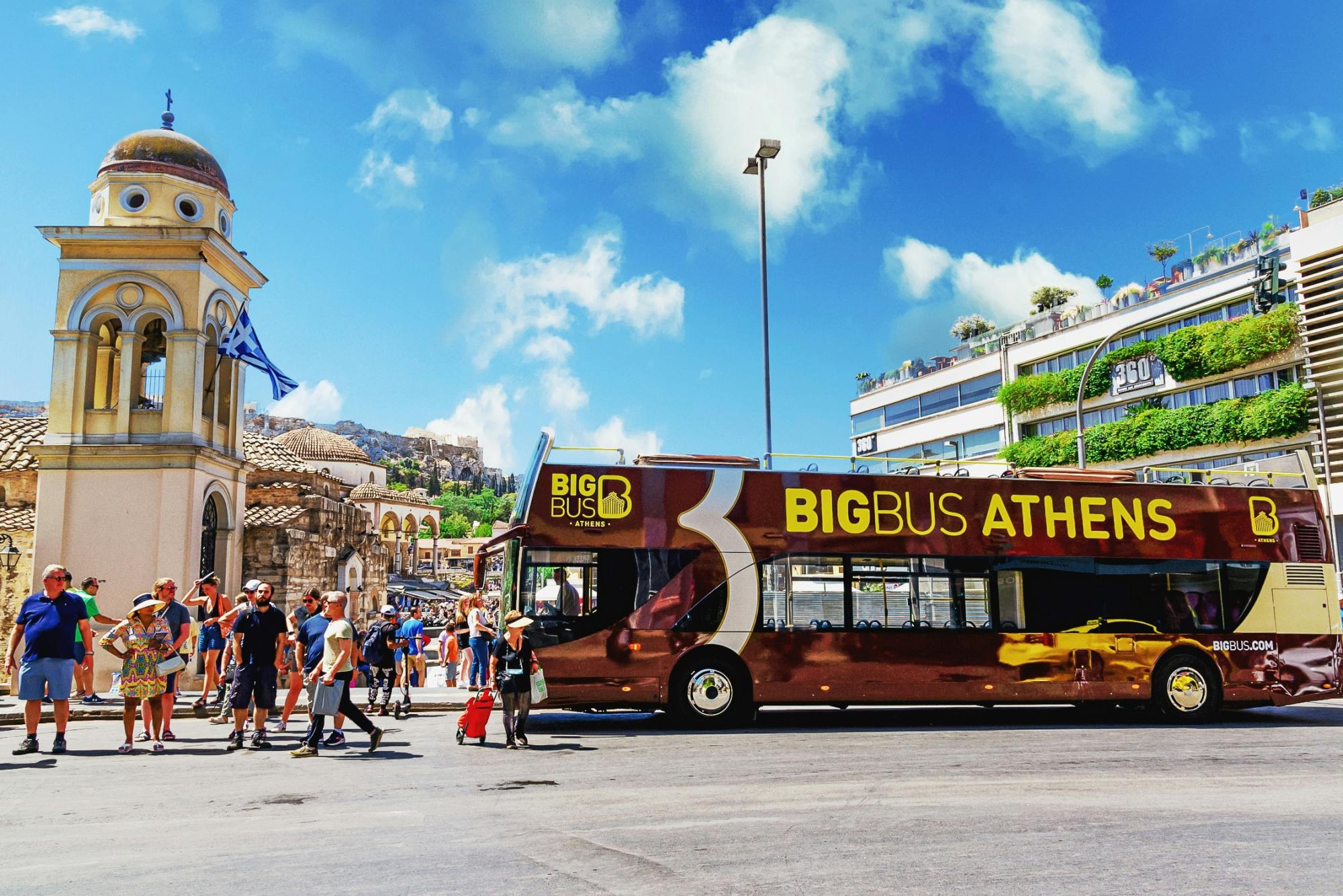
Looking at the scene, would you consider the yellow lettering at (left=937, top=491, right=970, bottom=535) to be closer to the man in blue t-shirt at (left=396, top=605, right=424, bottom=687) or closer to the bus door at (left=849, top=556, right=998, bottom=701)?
the bus door at (left=849, top=556, right=998, bottom=701)

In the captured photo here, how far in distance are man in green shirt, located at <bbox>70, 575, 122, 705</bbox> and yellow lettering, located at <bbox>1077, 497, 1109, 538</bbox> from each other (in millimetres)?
12322

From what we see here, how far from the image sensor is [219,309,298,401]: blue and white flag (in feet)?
65.5

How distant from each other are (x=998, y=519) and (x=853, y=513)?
2.12 m

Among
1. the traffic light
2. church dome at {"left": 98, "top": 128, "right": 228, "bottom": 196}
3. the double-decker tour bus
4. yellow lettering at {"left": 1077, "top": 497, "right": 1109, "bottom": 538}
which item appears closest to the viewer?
the double-decker tour bus

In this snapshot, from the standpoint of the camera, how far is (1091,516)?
46.5 feet

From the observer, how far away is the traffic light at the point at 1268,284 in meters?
15.7

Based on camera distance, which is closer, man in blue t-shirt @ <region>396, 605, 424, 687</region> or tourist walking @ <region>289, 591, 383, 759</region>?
tourist walking @ <region>289, 591, 383, 759</region>

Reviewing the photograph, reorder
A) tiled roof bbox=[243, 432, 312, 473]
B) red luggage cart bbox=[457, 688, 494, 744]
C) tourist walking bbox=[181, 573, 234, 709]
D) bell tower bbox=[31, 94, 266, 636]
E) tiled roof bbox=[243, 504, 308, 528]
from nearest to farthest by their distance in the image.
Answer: red luggage cart bbox=[457, 688, 494, 744], tourist walking bbox=[181, 573, 234, 709], bell tower bbox=[31, 94, 266, 636], tiled roof bbox=[243, 504, 308, 528], tiled roof bbox=[243, 432, 312, 473]

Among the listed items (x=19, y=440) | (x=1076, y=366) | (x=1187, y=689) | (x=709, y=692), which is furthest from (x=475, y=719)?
(x=1076, y=366)

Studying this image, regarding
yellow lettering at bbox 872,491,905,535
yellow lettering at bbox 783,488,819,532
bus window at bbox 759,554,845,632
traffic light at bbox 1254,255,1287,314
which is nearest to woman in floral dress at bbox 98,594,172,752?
bus window at bbox 759,554,845,632

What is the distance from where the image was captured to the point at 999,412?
48094mm

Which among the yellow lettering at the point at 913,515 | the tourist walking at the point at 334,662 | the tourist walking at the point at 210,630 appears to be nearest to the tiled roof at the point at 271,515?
the tourist walking at the point at 210,630

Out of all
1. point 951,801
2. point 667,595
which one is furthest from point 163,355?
point 951,801

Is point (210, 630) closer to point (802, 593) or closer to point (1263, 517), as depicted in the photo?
point (802, 593)
